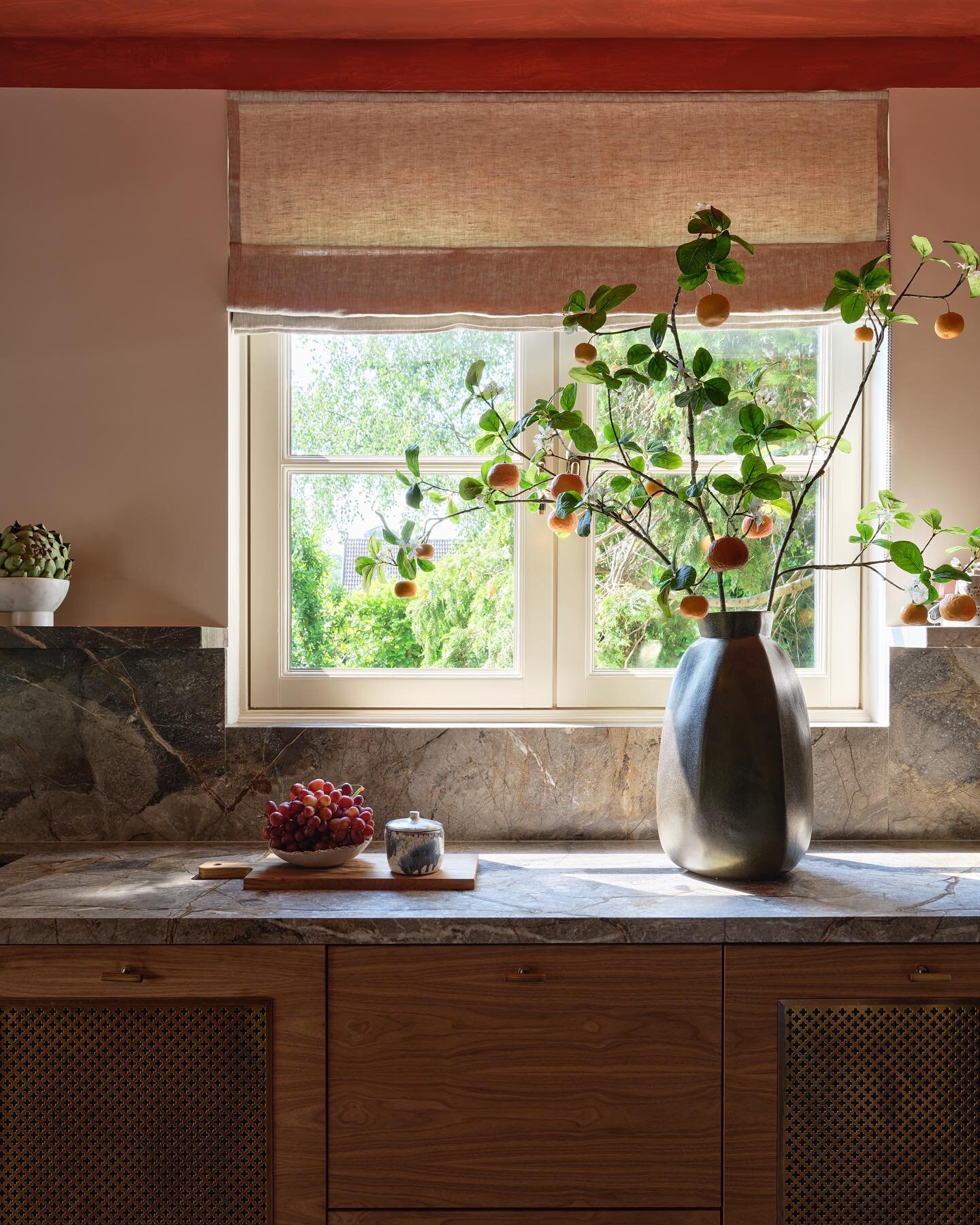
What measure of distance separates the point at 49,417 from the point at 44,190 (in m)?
0.51

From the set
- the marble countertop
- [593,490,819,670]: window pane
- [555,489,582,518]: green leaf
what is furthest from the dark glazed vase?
[593,490,819,670]: window pane

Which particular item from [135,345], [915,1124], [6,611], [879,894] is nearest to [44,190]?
[135,345]

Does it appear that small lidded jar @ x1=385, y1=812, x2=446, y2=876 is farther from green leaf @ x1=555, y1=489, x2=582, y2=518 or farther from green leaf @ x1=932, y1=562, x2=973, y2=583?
green leaf @ x1=932, y1=562, x2=973, y2=583

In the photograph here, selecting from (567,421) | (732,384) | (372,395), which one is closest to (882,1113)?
(567,421)

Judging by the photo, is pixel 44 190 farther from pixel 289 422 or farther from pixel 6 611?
pixel 6 611

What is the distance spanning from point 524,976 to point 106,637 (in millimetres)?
1069

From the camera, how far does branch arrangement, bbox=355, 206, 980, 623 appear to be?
165 centimetres

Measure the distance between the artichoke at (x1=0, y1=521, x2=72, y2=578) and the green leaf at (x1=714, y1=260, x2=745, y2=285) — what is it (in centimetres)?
142

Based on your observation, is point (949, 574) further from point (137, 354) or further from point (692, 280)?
point (137, 354)

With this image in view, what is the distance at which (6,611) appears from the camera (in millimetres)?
1940

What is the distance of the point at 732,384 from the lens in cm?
224

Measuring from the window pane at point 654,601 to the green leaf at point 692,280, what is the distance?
0.67 meters

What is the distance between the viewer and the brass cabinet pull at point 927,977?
1.51 metres

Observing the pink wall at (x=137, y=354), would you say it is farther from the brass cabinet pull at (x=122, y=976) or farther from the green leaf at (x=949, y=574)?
the brass cabinet pull at (x=122, y=976)
